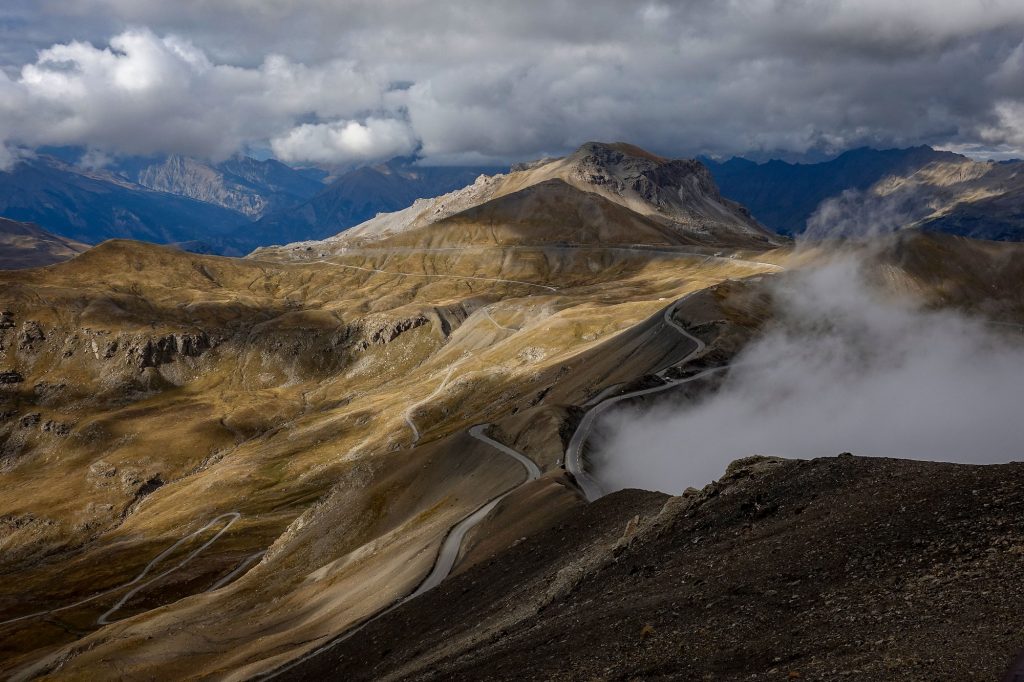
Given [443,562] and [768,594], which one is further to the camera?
[443,562]

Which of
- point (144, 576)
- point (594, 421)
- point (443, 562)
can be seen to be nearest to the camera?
point (443, 562)

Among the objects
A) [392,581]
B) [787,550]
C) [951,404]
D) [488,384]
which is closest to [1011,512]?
[787,550]

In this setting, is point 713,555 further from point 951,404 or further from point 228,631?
point 951,404

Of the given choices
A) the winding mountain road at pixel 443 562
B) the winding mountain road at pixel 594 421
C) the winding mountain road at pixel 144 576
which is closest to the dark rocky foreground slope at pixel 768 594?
the winding mountain road at pixel 443 562

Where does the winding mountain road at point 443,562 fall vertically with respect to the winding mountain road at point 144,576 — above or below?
above

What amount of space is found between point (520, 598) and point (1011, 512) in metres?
27.3

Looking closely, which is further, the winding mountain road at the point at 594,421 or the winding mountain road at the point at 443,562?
the winding mountain road at the point at 594,421

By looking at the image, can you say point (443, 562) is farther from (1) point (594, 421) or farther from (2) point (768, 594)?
(1) point (594, 421)

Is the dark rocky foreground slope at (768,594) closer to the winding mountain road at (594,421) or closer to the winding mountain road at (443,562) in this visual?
the winding mountain road at (443,562)

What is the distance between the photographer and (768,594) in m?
30.2

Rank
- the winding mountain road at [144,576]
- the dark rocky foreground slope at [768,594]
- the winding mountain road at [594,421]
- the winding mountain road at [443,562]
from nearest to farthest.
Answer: the dark rocky foreground slope at [768,594], the winding mountain road at [443,562], the winding mountain road at [594,421], the winding mountain road at [144,576]

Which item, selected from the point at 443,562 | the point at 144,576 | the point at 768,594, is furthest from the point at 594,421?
the point at 144,576

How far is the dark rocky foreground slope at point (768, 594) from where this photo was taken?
78.4 ft

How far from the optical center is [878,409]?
12644 cm
